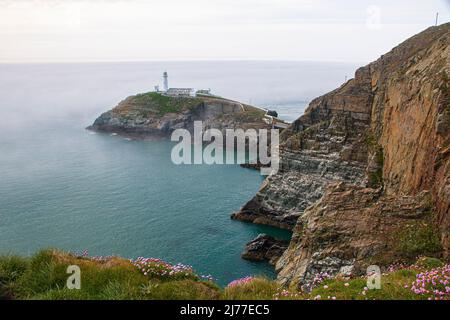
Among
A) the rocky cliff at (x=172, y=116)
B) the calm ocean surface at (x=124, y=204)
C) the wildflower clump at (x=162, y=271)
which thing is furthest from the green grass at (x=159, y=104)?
the wildflower clump at (x=162, y=271)

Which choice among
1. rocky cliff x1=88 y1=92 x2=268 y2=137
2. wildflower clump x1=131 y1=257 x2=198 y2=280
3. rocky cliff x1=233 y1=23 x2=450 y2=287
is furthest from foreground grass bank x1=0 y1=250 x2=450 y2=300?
rocky cliff x1=88 y1=92 x2=268 y2=137

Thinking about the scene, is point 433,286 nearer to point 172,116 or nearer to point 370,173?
point 370,173

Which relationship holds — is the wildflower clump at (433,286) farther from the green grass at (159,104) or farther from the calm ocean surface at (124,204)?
the green grass at (159,104)

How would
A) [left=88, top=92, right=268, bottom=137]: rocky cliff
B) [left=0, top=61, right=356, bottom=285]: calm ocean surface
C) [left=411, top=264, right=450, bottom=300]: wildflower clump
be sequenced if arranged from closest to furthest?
[left=411, top=264, right=450, bottom=300]: wildflower clump, [left=0, top=61, right=356, bottom=285]: calm ocean surface, [left=88, top=92, right=268, bottom=137]: rocky cliff

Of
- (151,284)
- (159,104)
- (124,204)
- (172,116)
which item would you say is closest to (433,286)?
(151,284)

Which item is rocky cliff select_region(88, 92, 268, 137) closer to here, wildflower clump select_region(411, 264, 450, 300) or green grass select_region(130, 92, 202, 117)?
green grass select_region(130, 92, 202, 117)

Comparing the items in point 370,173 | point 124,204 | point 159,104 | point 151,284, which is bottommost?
point 124,204
